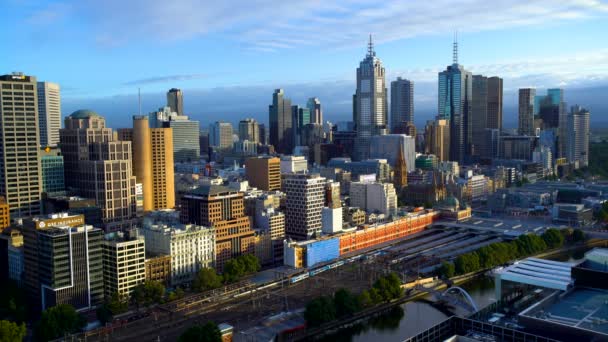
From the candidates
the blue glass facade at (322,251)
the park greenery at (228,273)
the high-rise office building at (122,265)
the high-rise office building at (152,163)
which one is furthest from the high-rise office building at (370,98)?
the high-rise office building at (122,265)

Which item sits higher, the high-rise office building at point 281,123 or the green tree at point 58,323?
the high-rise office building at point 281,123

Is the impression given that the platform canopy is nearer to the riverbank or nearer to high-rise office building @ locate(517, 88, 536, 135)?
the riverbank

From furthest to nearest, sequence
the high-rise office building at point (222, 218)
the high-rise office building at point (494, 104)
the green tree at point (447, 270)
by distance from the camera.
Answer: the high-rise office building at point (494, 104)
the high-rise office building at point (222, 218)
the green tree at point (447, 270)

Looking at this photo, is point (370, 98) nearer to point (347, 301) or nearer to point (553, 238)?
point (553, 238)

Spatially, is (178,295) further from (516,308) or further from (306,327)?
(516,308)

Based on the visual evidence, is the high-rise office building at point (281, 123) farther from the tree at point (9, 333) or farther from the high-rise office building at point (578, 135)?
the tree at point (9, 333)

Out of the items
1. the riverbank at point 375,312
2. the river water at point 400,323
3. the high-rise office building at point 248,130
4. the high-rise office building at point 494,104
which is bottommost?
the river water at point 400,323

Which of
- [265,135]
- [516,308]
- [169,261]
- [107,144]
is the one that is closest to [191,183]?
[107,144]
